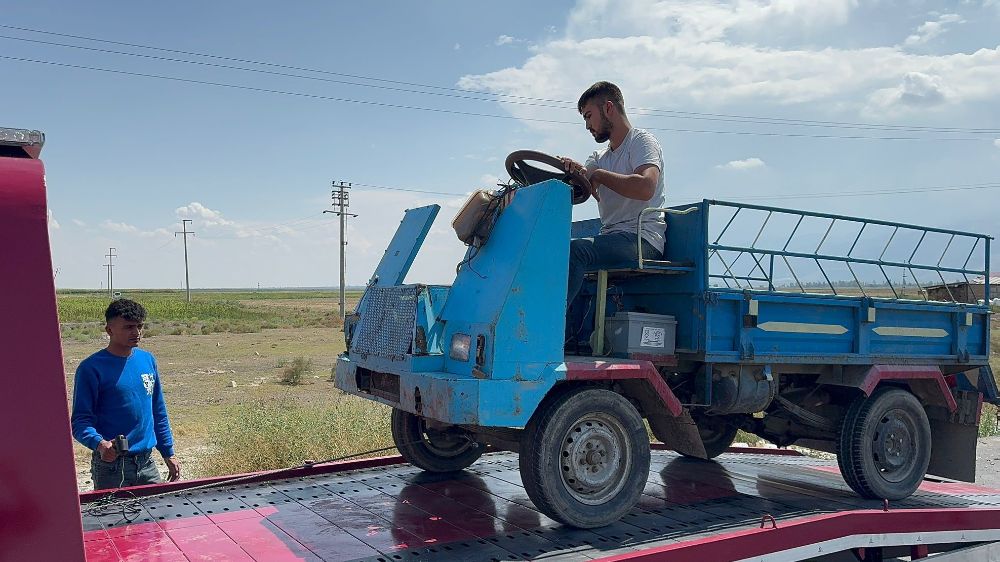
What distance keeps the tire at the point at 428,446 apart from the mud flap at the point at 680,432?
1489mm

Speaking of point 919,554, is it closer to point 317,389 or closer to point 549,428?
point 549,428

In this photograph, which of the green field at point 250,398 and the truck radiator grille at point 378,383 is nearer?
the truck radiator grille at point 378,383

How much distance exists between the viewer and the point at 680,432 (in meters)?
4.95

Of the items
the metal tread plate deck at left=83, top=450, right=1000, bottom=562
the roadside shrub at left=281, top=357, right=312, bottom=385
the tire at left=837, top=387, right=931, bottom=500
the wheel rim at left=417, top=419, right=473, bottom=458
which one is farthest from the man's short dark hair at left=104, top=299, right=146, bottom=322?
the roadside shrub at left=281, top=357, right=312, bottom=385

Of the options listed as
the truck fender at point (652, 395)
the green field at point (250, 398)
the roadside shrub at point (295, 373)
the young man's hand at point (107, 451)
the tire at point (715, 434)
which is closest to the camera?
the truck fender at point (652, 395)

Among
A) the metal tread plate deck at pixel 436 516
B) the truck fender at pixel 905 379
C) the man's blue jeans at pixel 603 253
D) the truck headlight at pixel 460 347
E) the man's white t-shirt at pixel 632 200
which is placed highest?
the man's white t-shirt at pixel 632 200

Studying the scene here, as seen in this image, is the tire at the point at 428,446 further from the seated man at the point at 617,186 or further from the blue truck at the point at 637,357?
the seated man at the point at 617,186

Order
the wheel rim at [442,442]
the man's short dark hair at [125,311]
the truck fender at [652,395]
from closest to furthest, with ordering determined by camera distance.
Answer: the truck fender at [652,395], the man's short dark hair at [125,311], the wheel rim at [442,442]

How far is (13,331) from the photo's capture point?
2232 millimetres

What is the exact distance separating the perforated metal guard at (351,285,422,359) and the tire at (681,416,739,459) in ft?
10.5

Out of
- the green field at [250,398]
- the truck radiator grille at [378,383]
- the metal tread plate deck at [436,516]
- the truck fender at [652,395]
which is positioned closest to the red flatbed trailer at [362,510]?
the metal tread plate deck at [436,516]

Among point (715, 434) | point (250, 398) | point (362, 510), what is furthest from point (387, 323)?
point (250, 398)

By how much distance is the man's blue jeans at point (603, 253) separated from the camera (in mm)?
5207

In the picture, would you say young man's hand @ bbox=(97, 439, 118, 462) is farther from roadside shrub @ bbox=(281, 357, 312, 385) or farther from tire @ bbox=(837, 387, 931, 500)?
roadside shrub @ bbox=(281, 357, 312, 385)
